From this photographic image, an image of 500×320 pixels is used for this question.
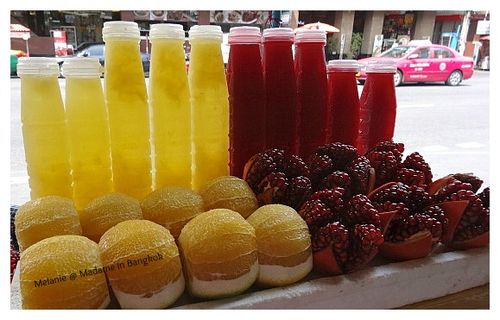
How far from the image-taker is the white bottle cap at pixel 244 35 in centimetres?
97

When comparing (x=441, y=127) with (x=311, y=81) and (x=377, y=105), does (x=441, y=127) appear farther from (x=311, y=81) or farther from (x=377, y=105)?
(x=311, y=81)

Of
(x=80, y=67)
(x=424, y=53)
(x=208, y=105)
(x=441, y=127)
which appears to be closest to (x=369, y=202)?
(x=208, y=105)

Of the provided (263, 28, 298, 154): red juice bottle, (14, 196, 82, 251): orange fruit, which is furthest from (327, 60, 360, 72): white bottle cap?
(14, 196, 82, 251): orange fruit

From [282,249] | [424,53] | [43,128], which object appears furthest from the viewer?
[424,53]

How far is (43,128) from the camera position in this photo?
86 centimetres

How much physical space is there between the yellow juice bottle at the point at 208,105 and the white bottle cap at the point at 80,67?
0.22m

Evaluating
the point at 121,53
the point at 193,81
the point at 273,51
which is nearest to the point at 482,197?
the point at 273,51

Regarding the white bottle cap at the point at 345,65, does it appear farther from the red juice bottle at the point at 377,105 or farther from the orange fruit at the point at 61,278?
the orange fruit at the point at 61,278

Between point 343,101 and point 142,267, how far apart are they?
A: 2.33 ft

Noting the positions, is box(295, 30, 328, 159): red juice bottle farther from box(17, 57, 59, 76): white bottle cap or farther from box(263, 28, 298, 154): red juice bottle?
box(17, 57, 59, 76): white bottle cap

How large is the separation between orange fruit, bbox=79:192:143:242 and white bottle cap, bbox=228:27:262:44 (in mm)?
463

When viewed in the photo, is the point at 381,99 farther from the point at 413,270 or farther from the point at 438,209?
the point at 413,270

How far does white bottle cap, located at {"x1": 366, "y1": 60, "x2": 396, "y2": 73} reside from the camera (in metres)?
1.12

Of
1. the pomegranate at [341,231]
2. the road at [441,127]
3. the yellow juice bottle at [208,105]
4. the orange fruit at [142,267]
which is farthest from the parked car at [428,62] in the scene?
the orange fruit at [142,267]
